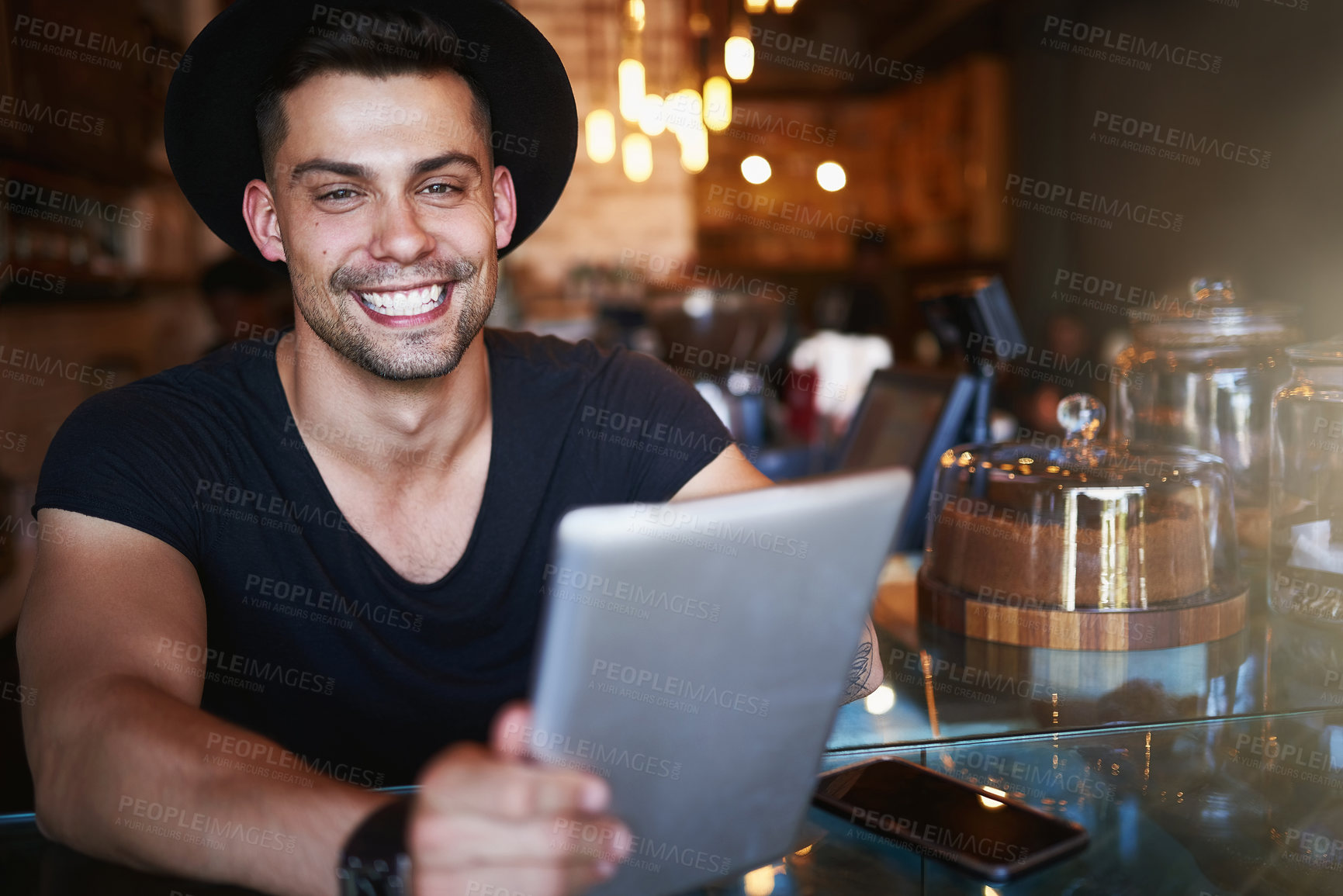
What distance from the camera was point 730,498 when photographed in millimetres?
472

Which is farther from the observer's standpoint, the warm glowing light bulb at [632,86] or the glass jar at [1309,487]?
the warm glowing light bulb at [632,86]

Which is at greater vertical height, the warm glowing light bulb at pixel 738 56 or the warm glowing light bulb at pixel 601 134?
the warm glowing light bulb at pixel 601 134

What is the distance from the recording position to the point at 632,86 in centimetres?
384

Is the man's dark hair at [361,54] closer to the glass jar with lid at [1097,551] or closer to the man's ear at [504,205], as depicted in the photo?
the man's ear at [504,205]

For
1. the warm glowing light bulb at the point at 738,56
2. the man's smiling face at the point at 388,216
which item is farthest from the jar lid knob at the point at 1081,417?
the warm glowing light bulb at the point at 738,56

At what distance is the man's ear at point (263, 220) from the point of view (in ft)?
4.43

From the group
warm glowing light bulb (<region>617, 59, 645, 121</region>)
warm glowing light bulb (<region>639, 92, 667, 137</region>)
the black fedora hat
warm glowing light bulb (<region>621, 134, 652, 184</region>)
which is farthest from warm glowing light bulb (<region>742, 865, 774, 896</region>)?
warm glowing light bulb (<region>621, 134, 652, 184</region>)

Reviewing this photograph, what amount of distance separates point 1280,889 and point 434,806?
0.55m

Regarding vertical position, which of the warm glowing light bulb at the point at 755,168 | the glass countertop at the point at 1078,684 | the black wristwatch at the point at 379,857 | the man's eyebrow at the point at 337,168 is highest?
the warm glowing light bulb at the point at 755,168

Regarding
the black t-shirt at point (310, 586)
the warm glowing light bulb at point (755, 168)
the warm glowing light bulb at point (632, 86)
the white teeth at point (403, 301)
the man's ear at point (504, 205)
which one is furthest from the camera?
the warm glowing light bulb at point (632, 86)

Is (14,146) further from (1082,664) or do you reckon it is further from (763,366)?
(1082,664)

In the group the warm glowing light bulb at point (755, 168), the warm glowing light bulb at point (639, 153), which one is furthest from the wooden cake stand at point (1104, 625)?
the warm glowing light bulb at point (639, 153)

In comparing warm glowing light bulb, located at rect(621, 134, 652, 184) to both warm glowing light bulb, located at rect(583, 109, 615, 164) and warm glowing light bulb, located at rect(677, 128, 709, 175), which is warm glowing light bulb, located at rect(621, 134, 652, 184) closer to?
warm glowing light bulb, located at rect(583, 109, 615, 164)

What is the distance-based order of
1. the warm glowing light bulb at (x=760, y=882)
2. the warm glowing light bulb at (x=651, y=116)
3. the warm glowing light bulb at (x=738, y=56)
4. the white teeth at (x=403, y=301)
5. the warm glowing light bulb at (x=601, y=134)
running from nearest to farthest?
the warm glowing light bulb at (x=760, y=882), the white teeth at (x=403, y=301), the warm glowing light bulb at (x=738, y=56), the warm glowing light bulb at (x=651, y=116), the warm glowing light bulb at (x=601, y=134)
